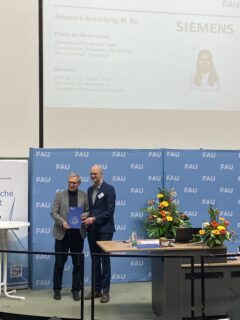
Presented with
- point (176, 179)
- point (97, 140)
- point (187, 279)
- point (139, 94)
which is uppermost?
point (139, 94)

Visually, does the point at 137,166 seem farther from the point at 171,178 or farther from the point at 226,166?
the point at 226,166

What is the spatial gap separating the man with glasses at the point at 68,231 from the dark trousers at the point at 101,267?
0.50 ft

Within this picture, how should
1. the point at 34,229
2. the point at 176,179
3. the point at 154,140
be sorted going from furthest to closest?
the point at 154,140 < the point at 176,179 < the point at 34,229

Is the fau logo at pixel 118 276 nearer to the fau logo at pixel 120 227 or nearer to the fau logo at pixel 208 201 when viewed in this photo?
the fau logo at pixel 120 227

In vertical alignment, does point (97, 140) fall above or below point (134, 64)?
below

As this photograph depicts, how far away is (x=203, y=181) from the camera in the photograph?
760 cm

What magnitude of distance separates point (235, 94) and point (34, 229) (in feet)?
12.5

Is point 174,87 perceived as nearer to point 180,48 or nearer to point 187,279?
point 180,48

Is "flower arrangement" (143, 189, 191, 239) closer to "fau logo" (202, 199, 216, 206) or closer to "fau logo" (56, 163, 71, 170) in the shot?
"fau logo" (202, 199, 216, 206)

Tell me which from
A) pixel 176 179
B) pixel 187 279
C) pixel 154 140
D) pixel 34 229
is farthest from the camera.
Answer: pixel 154 140

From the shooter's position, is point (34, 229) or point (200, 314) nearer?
point (200, 314)

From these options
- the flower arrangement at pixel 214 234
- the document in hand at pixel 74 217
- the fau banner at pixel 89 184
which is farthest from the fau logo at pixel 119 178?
the flower arrangement at pixel 214 234

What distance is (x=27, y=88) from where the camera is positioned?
24.6 ft

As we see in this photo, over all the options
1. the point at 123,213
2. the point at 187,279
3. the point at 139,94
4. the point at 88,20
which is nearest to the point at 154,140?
the point at 139,94
